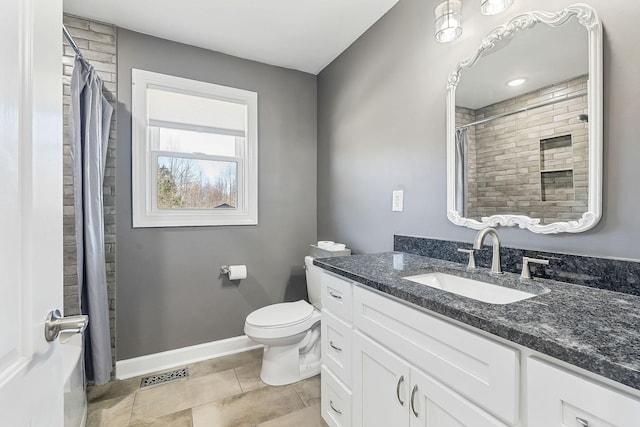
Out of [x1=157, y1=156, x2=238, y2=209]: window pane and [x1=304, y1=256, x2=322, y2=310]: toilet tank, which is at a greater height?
[x1=157, y1=156, x2=238, y2=209]: window pane

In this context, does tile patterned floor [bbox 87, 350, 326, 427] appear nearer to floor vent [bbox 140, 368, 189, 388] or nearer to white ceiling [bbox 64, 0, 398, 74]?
floor vent [bbox 140, 368, 189, 388]

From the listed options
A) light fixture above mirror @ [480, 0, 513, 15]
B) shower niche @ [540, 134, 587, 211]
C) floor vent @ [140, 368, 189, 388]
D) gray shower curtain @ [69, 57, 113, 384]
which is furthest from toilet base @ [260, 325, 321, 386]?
light fixture above mirror @ [480, 0, 513, 15]

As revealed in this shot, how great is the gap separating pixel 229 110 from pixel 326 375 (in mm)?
2096

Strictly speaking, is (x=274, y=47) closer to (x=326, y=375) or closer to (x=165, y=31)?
(x=165, y=31)

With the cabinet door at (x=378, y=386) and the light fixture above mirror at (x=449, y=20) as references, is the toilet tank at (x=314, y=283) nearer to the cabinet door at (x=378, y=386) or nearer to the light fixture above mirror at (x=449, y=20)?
the cabinet door at (x=378, y=386)

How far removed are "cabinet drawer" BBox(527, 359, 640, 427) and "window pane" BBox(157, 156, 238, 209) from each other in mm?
2230

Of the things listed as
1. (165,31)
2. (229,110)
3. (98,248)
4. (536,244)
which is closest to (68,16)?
(165,31)

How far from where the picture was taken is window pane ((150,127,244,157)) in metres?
2.22

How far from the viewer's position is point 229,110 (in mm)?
2441

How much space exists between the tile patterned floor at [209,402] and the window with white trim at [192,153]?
1113 millimetres

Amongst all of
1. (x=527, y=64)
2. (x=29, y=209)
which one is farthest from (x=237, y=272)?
(x=527, y=64)

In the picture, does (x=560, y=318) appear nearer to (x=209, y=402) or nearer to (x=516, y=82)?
(x=516, y=82)

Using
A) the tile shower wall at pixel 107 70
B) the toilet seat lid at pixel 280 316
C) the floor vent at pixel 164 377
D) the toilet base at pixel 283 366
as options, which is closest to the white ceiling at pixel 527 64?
the toilet seat lid at pixel 280 316

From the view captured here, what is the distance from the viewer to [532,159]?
121 centimetres
